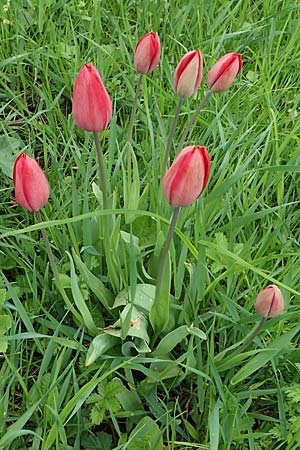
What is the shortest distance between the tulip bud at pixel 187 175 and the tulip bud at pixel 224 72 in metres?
0.28

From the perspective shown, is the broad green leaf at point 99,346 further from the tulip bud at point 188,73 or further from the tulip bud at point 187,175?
the tulip bud at point 188,73

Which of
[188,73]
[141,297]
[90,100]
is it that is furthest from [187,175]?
[141,297]

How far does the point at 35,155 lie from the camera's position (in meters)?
1.60

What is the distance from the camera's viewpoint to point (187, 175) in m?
0.87

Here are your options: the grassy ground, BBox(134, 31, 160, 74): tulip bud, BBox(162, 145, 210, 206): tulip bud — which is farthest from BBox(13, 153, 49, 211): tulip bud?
BBox(134, 31, 160, 74): tulip bud

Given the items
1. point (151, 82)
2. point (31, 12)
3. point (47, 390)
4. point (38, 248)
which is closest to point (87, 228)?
point (38, 248)

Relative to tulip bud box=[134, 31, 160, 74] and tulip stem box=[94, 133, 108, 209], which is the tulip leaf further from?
tulip bud box=[134, 31, 160, 74]

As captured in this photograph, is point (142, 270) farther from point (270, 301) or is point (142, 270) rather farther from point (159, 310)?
point (270, 301)

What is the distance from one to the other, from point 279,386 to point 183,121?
2.51ft

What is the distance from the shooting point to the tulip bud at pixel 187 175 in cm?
86

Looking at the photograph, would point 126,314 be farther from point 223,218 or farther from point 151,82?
point 151,82

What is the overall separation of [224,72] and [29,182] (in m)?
0.38

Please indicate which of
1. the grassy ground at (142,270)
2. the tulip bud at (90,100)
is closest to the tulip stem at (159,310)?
the grassy ground at (142,270)

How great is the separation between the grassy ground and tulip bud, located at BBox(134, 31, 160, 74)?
20 centimetres
